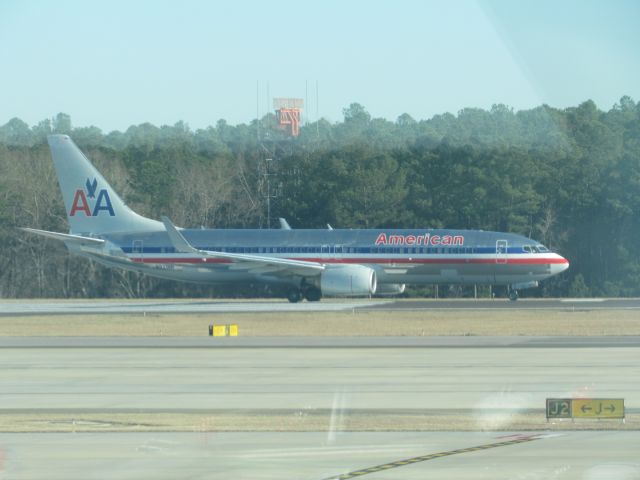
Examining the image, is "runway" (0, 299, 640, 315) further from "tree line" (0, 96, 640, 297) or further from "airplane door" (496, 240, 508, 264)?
"tree line" (0, 96, 640, 297)

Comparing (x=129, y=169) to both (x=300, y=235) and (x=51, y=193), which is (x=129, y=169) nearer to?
(x=51, y=193)

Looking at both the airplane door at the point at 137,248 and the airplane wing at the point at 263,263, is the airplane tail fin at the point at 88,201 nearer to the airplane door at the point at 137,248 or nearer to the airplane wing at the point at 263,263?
the airplane door at the point at 137,248

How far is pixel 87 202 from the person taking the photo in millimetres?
75312

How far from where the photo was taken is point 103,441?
19.7 metres

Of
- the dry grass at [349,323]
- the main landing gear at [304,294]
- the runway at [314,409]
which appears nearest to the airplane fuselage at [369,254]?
the main landing gear at [304,294]

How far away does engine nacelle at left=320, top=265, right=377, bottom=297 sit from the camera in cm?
6881

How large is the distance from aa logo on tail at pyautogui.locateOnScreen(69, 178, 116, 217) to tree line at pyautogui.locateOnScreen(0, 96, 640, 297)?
18725 millimetres

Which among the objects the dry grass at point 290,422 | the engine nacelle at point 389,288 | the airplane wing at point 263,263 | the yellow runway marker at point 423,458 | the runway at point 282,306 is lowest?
the dry grass at point 290,422

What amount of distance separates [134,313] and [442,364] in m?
30.0

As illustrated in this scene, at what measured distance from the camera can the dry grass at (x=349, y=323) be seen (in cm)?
→ 4838

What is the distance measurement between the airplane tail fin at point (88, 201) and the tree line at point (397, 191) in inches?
705

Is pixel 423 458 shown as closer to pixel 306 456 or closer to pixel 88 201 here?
pixel 306 456

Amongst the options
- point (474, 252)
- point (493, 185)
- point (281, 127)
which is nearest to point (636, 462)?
point (474, 252)

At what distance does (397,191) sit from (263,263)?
28.9 meters
